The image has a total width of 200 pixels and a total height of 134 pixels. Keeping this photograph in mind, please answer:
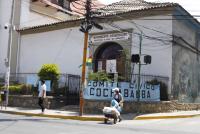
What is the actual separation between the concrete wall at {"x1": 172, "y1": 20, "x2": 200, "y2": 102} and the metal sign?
3078mm

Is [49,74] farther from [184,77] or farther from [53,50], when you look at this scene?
[184,77]

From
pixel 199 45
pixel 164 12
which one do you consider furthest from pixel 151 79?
pixel 199 45

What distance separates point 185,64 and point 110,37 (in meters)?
5.09

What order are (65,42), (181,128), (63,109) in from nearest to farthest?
(181,128), (63,109), (65,42)

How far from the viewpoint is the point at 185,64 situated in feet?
82.6

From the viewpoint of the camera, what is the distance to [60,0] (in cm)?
3694

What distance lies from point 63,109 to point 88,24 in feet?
18.4

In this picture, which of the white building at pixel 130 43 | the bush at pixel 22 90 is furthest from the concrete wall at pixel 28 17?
the bush at pixel 22 90

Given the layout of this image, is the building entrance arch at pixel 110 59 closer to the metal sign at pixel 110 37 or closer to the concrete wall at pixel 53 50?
the metal sign at pixel 110 37

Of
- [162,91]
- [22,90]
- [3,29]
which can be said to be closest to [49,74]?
[22,90]

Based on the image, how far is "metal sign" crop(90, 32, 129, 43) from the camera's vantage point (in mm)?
24281

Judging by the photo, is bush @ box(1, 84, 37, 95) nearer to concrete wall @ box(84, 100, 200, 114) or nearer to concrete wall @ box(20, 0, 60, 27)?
concrete wall @ box(84, 100, 200, 114)

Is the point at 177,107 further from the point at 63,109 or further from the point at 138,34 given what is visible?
the point at 63,109

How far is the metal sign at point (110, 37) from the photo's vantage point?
24.3 meters
